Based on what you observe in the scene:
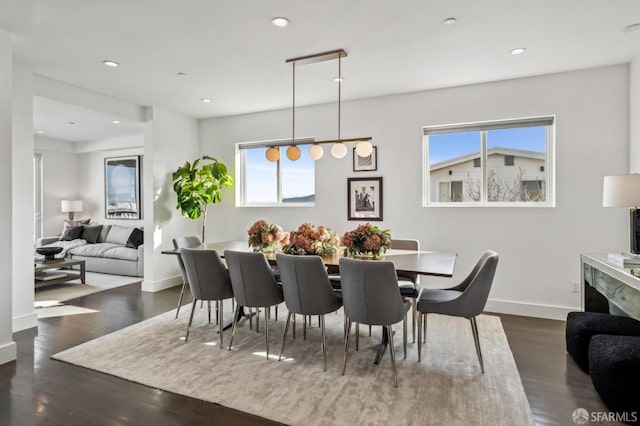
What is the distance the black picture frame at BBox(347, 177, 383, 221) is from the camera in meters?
4.65

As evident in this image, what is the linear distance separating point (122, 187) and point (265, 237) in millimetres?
5670

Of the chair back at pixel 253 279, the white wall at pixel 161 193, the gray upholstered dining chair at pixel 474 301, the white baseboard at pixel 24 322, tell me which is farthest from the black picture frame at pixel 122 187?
the gray upholstered dining chair at pixel 474 301

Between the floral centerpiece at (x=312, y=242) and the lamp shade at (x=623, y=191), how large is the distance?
7.11 ft

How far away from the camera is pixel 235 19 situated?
267 centimetres

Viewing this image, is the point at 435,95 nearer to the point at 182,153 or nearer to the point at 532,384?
the point at 532,384

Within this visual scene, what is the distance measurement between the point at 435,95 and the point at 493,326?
270 centimetres

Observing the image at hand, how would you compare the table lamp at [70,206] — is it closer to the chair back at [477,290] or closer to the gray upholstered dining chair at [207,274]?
the gray upholstered dining chair at [207,274]

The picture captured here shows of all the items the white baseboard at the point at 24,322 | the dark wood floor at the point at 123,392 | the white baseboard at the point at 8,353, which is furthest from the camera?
the white baseboard at the point at 24,322

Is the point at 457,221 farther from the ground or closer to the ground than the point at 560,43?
closer to the ground

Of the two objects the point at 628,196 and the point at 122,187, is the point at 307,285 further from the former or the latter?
the point at 122,187

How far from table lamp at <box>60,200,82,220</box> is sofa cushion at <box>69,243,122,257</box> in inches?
58.5

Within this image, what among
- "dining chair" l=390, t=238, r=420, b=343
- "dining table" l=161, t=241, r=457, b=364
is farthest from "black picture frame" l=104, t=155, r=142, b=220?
"dining chair" l=390, t=238, r=420, b=343

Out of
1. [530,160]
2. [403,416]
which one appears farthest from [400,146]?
[403,416]

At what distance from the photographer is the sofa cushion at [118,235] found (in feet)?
22.4
